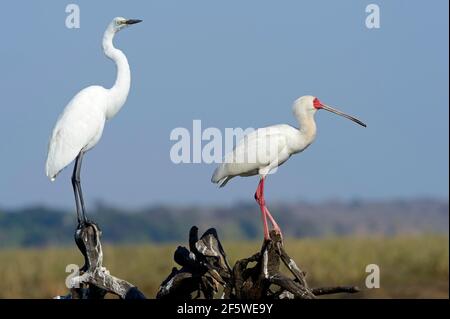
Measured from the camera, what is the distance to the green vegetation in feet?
77.1

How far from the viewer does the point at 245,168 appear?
36.8 ft

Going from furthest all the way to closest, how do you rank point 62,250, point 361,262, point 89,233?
A: point 62,250
point 361,262
point 89,233

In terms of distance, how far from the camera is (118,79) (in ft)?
37.0

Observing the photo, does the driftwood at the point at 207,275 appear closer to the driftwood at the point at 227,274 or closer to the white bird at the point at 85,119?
the driftwood at the point at 227,274

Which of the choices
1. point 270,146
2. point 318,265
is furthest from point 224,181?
point 318,265

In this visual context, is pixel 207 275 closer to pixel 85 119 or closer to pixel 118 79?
pixel 85 119

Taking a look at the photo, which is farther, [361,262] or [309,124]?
[361,262]

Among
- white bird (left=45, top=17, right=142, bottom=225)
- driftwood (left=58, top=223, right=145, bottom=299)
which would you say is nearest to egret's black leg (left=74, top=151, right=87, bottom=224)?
white bird (left=45, top=17, right=142, bottom=225)

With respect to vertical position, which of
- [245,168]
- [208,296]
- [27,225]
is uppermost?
[245,168]

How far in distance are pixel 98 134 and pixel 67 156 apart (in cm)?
42

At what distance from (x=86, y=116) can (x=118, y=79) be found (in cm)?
51

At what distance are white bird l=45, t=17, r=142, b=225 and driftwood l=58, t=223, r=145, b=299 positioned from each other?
71.3 inches
